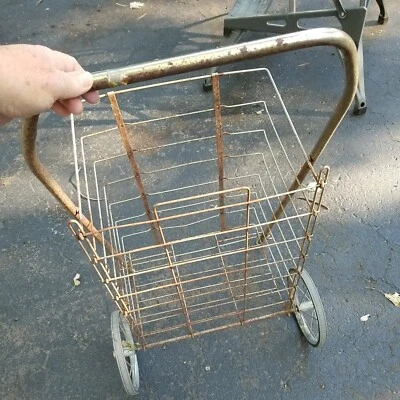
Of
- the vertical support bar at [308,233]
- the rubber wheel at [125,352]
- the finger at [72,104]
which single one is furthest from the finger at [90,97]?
the rubber wheel at [125,352]

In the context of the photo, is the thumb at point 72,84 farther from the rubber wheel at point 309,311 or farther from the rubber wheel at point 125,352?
the rubber wheel at point 309,311

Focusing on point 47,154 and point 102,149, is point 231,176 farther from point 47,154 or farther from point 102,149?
point 47,154

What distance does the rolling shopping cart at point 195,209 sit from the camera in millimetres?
1084

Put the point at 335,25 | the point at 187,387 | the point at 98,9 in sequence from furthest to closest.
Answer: the point at 98,9 < the point at 335,25 < the point at 187,387

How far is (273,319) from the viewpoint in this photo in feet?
4.66

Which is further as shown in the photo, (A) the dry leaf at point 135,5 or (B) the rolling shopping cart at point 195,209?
(A) the dry leaf at point 135,5

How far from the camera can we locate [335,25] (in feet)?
7.27

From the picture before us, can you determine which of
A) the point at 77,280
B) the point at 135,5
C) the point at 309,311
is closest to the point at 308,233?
the point at 309,311

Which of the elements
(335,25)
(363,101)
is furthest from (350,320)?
(335,25)

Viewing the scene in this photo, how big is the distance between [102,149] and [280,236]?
765 millimetres

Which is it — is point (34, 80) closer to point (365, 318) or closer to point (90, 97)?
point (90, 97)

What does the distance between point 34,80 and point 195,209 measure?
1007 mm

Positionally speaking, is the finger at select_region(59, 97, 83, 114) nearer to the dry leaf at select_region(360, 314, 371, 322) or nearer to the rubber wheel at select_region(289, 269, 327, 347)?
the rubber wheel at select_region(289, 269, 327, 347)

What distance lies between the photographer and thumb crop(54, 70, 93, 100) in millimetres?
692
